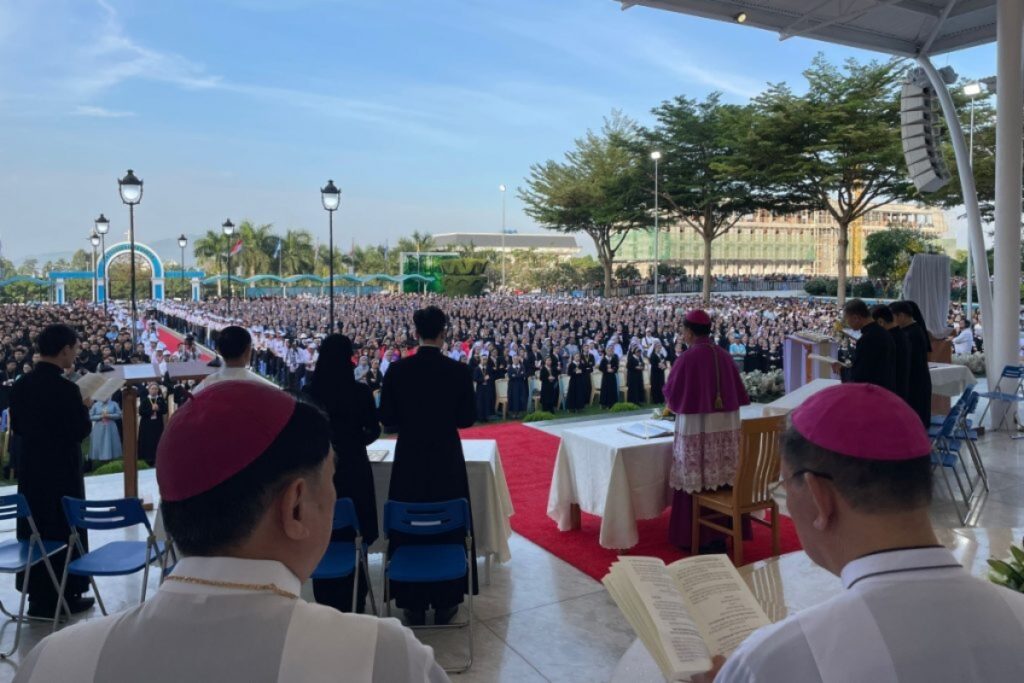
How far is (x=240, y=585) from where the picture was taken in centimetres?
99

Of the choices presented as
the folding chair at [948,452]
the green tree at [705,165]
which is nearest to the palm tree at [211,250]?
the folding chair at [948,452]

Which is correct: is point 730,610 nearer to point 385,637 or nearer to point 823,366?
point 385,637

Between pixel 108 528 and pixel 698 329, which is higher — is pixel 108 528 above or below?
below

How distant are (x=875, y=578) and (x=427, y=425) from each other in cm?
319

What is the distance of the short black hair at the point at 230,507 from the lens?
Result: 1023 mm

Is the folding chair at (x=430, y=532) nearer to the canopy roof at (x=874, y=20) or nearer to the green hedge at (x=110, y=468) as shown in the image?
the green hedge at (x=110, y=468)

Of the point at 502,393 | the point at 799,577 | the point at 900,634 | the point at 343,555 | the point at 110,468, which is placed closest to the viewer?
the point at 900,634

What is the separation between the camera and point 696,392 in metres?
5.10

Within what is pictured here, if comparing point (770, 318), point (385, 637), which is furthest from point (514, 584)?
point (770, 318)

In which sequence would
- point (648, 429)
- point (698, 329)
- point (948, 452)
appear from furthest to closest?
1. point (948, 452)
2. point (648, 429)
3. point (698, 329)

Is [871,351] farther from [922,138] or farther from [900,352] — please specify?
A: [922,138]

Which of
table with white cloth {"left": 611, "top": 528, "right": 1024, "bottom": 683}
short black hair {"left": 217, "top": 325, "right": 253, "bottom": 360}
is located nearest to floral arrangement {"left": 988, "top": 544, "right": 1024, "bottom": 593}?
table with white cloth {"left": 611, "top": 528, "right": 1024, "bottom": 683}

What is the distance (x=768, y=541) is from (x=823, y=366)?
549 centimetres

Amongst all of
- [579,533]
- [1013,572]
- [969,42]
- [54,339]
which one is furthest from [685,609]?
[969,42]
